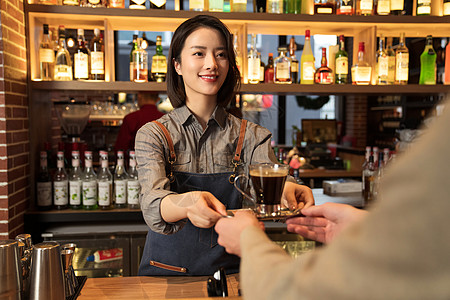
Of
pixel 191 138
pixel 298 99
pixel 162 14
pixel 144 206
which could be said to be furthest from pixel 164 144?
pixel 298 99

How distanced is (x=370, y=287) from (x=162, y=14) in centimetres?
248

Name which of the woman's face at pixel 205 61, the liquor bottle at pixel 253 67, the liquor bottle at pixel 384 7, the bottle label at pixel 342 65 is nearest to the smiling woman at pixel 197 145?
the woman's face at pixel 205 61

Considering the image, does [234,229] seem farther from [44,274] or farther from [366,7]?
[366,7]

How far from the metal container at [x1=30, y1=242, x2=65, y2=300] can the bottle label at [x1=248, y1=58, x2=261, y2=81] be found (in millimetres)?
1959

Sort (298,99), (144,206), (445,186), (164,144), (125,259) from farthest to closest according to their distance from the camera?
1. (298,99)
2. (125,259)
3. (164,144)
4. (144,206)
5. (445,186)

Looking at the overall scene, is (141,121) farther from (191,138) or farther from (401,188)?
(401,188)

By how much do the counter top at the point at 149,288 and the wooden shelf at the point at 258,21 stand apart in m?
1.72

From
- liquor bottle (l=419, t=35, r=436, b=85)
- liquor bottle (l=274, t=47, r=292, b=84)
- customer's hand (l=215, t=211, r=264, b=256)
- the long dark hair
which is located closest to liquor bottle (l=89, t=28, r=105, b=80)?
the long dark hair

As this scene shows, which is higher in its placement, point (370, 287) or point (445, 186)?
point (445, 186)

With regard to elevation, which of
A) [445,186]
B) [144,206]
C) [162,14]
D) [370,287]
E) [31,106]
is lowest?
[144,206]

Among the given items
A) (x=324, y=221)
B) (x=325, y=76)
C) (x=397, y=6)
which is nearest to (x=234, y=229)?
(x=324, y=221)

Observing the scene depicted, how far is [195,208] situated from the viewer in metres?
→ 1.13

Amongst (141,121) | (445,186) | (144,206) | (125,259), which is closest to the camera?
(445,186)

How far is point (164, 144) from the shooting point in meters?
1.66
